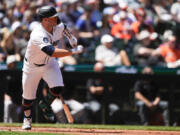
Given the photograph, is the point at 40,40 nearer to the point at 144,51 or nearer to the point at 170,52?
the point at 144,51

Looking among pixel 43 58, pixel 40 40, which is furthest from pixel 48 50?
pixel 43 58

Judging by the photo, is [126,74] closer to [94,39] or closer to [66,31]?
[94,39]

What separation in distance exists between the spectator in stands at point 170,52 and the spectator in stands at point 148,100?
34.7 inches

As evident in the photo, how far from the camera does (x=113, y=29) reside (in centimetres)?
1188

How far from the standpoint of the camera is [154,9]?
42.1ft

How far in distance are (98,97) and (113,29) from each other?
2.45 metres

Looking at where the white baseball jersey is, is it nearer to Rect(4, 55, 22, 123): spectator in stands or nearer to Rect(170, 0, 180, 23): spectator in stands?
Rect(4, 55, 22, 123): spectator in stands

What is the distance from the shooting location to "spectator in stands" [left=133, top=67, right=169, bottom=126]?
10.0m

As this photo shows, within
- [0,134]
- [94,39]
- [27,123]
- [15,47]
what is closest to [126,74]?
[94,39]

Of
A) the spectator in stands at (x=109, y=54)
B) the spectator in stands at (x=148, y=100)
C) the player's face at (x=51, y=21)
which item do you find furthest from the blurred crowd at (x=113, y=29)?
the player's face at (x=51, y=21)

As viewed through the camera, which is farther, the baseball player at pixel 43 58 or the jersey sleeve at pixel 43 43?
the baseball player at pixel 43 58

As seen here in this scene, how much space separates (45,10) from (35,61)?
0.79 metres

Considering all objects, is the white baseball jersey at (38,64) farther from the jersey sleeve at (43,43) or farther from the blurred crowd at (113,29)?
the blurred crowd at (113,29)

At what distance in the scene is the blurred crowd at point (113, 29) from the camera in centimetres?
1096
